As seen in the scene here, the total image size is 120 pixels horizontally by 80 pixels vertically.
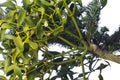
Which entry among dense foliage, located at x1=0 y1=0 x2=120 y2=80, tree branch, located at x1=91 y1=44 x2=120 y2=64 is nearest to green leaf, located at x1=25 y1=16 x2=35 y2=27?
dense foliage, located at x1=0 y1=0 x2=120 y2=80

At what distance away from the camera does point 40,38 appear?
703 millimetres

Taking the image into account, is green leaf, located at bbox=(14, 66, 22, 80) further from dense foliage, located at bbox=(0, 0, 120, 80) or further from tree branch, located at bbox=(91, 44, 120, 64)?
tree branch, located at bbox=(91, 44, 120, 64)

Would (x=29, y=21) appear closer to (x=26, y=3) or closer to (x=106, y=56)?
(x=26, y=3)

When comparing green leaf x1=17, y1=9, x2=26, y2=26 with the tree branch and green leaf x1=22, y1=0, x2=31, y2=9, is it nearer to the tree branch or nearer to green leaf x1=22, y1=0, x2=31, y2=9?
green leaf x1=22, y1=0, x2=31, y2=9

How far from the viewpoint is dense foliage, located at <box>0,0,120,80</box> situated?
0.69 meters

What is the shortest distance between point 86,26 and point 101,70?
0.09m

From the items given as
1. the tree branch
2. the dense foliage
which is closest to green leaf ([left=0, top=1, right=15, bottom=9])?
the dense foliage

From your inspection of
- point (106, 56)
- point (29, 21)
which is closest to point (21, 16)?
point (29, 21)

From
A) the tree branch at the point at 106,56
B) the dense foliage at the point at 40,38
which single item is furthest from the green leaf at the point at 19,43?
the tree branch at the point at 106,56

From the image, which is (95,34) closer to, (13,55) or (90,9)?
(90,9)

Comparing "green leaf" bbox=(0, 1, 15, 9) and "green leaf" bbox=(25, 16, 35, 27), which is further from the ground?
"green leaf" bbox=(0, 1, 15, 9)

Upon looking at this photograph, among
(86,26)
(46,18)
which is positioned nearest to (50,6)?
(46,18)

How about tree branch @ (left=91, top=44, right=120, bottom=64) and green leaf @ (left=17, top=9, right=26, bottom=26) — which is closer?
green leaf @ (left=17, top=9, right=26, bottom=26)

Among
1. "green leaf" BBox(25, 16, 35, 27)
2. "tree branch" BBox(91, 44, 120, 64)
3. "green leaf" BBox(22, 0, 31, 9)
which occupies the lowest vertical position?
"tree branch" BBox(91, 44, 120, 64)
